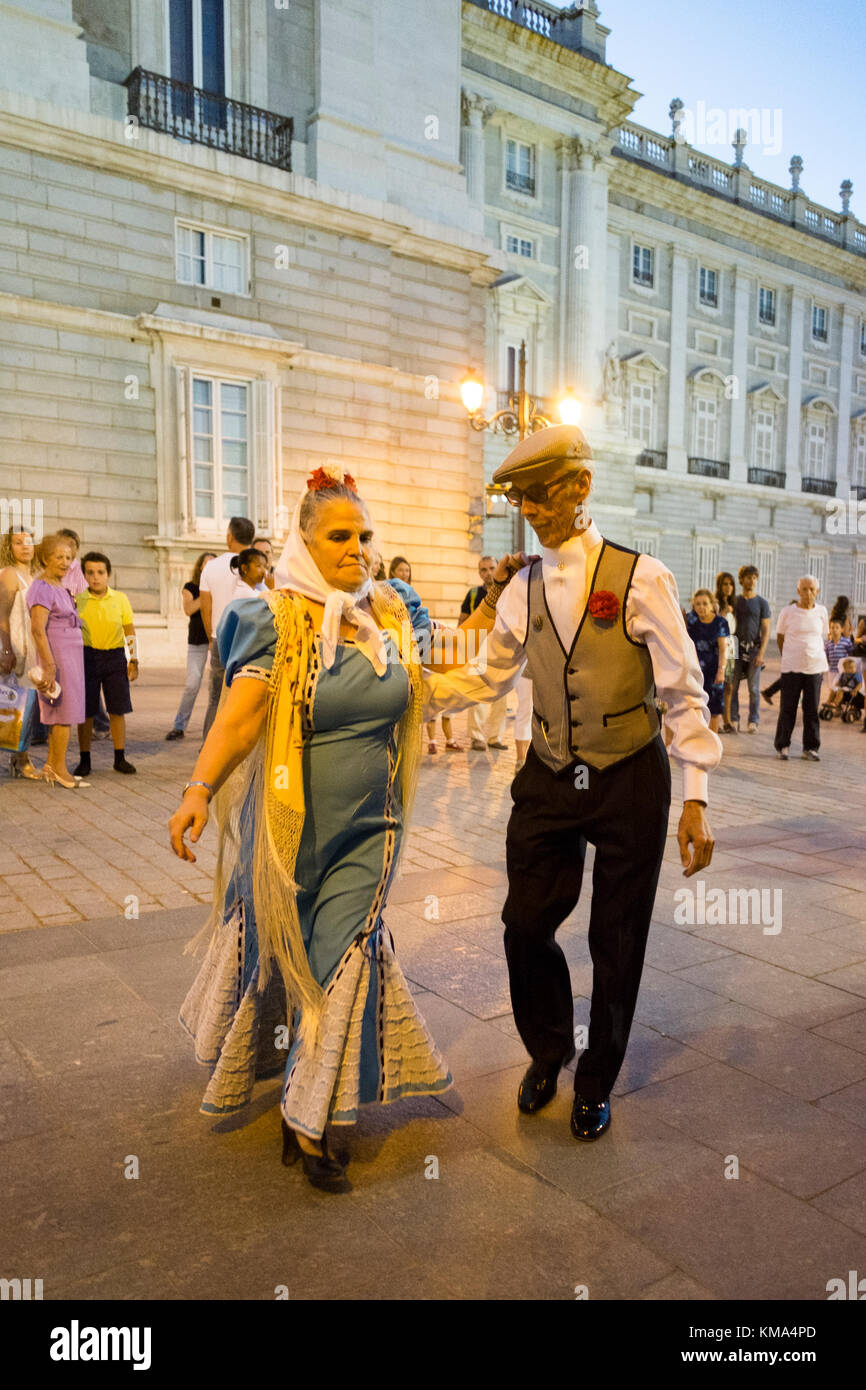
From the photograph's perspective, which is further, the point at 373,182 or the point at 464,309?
the point at 464,309

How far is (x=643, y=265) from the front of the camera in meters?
33.8

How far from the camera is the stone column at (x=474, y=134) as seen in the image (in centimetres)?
2706

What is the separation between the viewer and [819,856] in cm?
619

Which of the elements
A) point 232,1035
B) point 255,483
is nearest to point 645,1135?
point 232,1035

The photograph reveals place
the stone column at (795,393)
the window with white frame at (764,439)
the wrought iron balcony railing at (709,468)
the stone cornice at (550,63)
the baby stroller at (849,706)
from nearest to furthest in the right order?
the baby stroller at (849,706)
the stone cornice at (550,63)
the wrought iron balcony railing at (709,468)
the window with white frame at (764,439)
the stone column at (795,393)

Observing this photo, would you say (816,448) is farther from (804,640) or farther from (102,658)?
(102,658)

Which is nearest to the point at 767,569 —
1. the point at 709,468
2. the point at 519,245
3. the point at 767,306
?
the point at 709,468

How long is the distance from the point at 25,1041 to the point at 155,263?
50.0 ft

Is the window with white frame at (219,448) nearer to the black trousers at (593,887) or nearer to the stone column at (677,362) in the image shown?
the black trousers at (593,887)

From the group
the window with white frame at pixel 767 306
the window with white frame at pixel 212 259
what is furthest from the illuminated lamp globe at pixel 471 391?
the window with white frame at pixel 767 306

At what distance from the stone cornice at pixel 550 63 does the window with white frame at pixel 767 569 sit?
1621cm

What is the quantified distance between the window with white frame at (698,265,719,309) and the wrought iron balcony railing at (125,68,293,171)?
75.3 feet

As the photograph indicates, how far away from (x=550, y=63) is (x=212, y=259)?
56.7 ft
